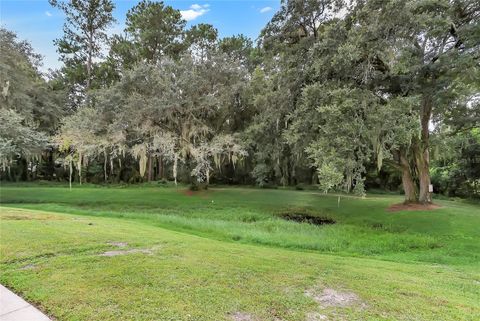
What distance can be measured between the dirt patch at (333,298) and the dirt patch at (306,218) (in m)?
8.76

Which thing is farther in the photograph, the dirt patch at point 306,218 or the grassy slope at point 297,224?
the dirt patch at point 306,218

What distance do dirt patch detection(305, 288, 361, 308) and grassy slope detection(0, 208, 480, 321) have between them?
0.10m

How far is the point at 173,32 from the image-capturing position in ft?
83.5

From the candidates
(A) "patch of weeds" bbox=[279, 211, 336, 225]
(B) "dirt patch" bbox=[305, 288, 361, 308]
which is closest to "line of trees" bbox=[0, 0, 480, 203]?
(A) "patch of weeds" bbox=[279, 211, 336, 225]

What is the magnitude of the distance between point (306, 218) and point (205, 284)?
32.7 feet

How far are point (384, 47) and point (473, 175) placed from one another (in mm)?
14354

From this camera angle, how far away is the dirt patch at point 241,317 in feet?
10.9

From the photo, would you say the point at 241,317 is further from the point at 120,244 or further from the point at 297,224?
the point at 297,224

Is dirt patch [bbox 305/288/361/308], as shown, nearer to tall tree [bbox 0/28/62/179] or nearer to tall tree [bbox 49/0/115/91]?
tall tree [bbox 0/28/62/179]

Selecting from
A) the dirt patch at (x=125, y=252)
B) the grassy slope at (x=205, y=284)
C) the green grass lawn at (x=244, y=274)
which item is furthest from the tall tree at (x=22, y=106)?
the dirt patch at (x=125, y=252)

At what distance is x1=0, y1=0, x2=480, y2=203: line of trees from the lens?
10.2 metres

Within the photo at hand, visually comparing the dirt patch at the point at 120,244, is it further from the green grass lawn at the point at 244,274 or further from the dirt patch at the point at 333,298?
the dirt patch at the point at 333,298

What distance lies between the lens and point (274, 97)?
13195 mm

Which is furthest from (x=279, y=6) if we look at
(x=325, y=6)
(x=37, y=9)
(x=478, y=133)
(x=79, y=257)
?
(x=478, y=133)
